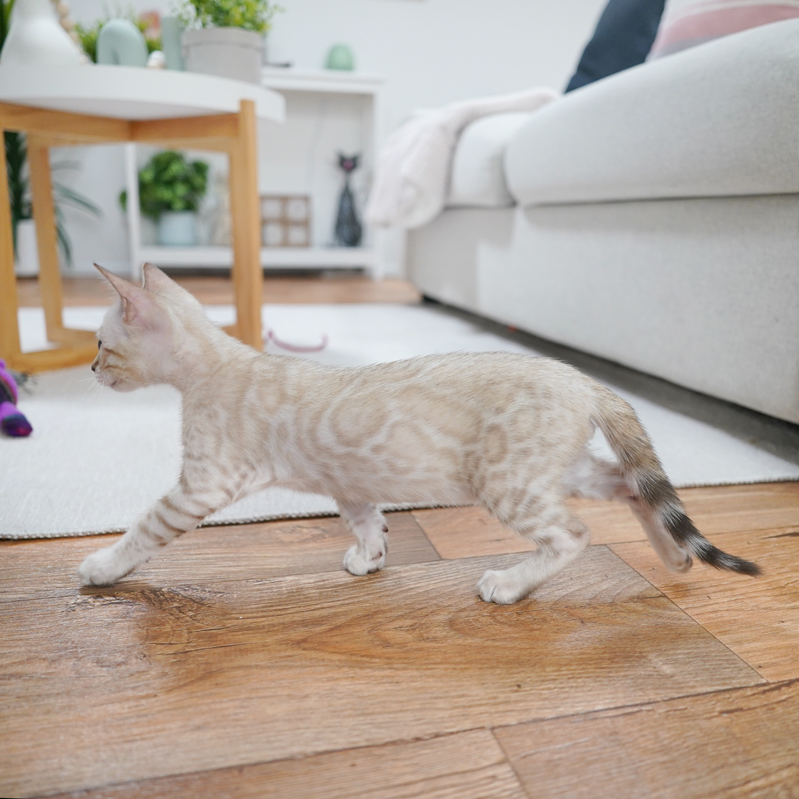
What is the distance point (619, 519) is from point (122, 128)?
1.74m

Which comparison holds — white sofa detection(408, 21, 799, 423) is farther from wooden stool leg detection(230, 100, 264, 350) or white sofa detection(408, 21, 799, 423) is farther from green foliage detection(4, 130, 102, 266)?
green foliage detection(4, 130, 102, 266)

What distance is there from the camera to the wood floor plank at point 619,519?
105 cm

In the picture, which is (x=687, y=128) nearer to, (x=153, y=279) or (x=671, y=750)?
(x=153, y=279)

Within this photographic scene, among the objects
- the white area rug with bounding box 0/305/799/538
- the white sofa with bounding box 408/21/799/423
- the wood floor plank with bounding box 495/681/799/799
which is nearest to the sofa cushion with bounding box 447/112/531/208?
the white sofa with bounding box 408/21/799/423

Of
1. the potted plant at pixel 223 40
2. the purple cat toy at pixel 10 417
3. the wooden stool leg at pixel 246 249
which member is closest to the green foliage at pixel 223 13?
the potted plant at pixel 223 40

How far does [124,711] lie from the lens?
2.20 feet

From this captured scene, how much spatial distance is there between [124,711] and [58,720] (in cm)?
6

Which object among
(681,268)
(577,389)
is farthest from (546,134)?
(577,389)

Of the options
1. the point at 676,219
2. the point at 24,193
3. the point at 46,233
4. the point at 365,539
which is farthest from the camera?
the point at 24,193

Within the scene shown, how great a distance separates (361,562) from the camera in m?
0.94

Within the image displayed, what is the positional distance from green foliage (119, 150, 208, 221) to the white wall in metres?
0.31

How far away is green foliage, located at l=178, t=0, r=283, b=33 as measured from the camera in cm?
197

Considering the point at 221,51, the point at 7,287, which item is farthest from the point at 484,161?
the point at 7,287

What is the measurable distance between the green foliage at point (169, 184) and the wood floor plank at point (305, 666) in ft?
12.4
